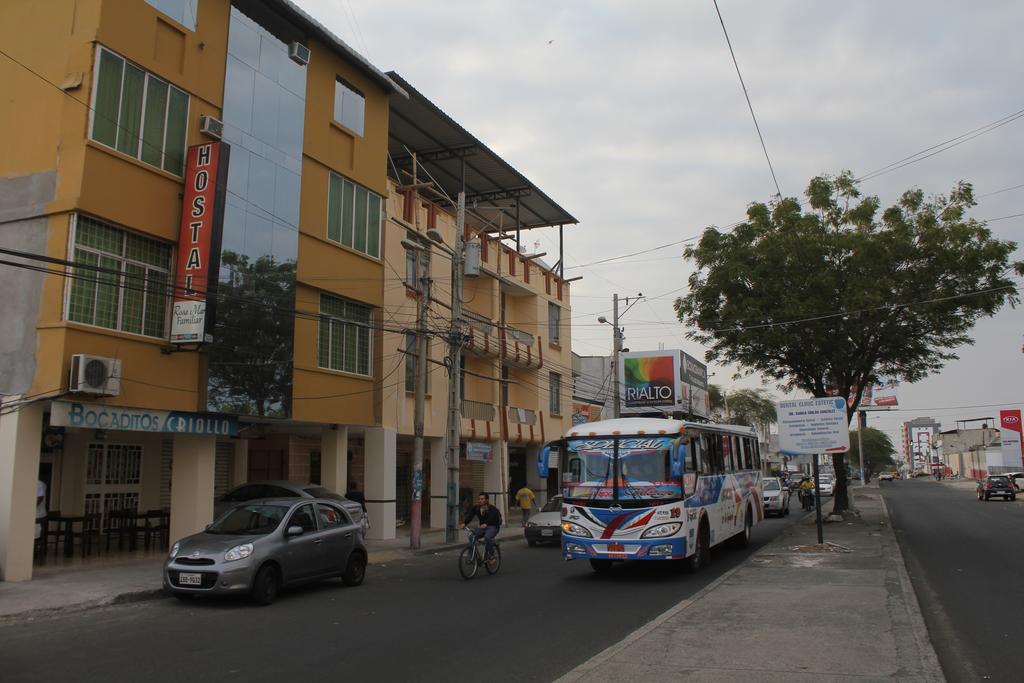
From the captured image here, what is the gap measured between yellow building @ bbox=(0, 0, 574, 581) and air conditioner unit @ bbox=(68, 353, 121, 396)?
1.4 inches

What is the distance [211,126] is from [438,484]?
15497 mm

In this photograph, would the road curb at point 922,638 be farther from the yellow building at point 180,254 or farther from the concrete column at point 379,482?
the concrete column at point 379,482

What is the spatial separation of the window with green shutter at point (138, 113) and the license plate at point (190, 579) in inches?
331

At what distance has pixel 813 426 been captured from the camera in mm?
18750

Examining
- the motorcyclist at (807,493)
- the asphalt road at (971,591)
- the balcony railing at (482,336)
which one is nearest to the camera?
the asphalt road at (971,591)

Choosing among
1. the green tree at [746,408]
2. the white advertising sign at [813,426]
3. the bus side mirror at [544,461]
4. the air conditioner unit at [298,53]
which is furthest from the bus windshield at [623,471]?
the green tree at [746,408]

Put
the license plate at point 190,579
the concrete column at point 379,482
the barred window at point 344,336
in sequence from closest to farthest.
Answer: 1. the license plate at point 190,579
2. the barred window at point 344,336
3. the concrete column at point 379,482

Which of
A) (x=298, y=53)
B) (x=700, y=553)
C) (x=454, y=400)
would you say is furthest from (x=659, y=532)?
(x=298, y=53)

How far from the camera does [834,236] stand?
23734 mm

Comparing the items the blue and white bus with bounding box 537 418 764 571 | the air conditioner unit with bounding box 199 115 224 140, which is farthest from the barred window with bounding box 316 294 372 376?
the blue and white bus with bounding box 537 418 764 571

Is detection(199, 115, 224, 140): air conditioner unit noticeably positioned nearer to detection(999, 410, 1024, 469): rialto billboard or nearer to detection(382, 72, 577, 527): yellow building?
detection(382, 72, 577, 527): yellow building

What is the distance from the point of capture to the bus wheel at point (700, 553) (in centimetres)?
1562

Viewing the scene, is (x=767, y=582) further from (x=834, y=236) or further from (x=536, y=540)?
(x=834, y=236)

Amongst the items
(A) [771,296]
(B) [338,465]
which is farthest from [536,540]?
(A) [771,296]
